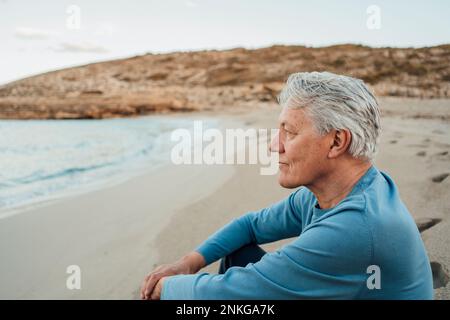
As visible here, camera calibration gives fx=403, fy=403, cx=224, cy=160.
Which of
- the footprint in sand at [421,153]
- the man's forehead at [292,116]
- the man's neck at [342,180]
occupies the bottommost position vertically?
the footprint in sand at [421,153]

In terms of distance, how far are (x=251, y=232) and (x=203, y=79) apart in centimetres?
3961

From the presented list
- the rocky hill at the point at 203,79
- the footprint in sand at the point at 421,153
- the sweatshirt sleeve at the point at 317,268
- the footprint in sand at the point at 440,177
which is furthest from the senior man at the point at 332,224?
the rocky hill at the point at 203,79

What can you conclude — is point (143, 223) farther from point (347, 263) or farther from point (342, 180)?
point (347, 263)

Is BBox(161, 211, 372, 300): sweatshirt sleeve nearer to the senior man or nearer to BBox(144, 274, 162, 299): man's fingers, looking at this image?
the senior man

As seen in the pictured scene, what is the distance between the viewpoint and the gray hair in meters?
1.41

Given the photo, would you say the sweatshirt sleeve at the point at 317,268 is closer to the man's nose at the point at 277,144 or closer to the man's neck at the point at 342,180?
the man's neck at the point at 342,180

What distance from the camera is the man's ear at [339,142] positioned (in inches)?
56.5

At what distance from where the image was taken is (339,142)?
1455 millimetres

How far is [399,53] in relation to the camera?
3306 cm

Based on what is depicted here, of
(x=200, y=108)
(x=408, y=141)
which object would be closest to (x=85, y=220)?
(x=408, y=141)

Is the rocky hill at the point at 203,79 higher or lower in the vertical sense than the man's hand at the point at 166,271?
higher

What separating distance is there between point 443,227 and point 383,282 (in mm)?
1943

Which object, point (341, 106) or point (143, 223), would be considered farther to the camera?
point (143, 223)

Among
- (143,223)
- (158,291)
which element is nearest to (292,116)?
(158,291)
